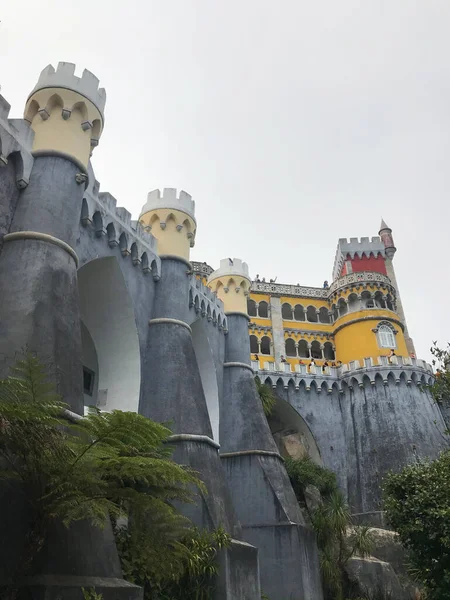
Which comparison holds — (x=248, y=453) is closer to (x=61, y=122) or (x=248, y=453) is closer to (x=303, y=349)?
(x=61, y=122)

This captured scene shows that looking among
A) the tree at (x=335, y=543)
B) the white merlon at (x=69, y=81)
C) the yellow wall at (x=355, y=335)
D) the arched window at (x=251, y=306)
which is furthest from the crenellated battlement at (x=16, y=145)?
the arched window at (x=251, y=306)

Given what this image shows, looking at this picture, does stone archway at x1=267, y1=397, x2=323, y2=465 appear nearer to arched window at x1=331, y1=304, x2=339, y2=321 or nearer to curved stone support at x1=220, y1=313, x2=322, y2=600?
curved stone support at x1=220, y1=313, x2=322, y2=600

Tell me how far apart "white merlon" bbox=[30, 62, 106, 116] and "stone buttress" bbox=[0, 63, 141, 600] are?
0.09 ft

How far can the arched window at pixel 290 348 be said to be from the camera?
4572cm

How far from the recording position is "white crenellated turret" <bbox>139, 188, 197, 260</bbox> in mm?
18984

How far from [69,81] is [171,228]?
260 inches

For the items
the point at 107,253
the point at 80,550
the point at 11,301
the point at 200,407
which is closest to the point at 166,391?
the point at 200,407

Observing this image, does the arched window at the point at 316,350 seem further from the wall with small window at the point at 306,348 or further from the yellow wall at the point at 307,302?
the yellow wall at the point at 307,302

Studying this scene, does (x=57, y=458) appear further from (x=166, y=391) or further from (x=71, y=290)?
(x=166, y=391)

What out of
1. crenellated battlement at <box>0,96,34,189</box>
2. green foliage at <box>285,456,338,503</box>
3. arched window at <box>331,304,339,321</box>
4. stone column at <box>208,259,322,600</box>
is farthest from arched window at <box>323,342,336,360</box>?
crenellated battlement at <box>0,96,34,189</box>

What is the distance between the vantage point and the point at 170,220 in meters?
19.2

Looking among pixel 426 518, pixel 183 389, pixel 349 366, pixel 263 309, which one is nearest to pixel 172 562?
pixel 183 389

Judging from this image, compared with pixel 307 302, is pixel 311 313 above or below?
below

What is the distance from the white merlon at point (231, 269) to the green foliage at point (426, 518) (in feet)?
38.2
